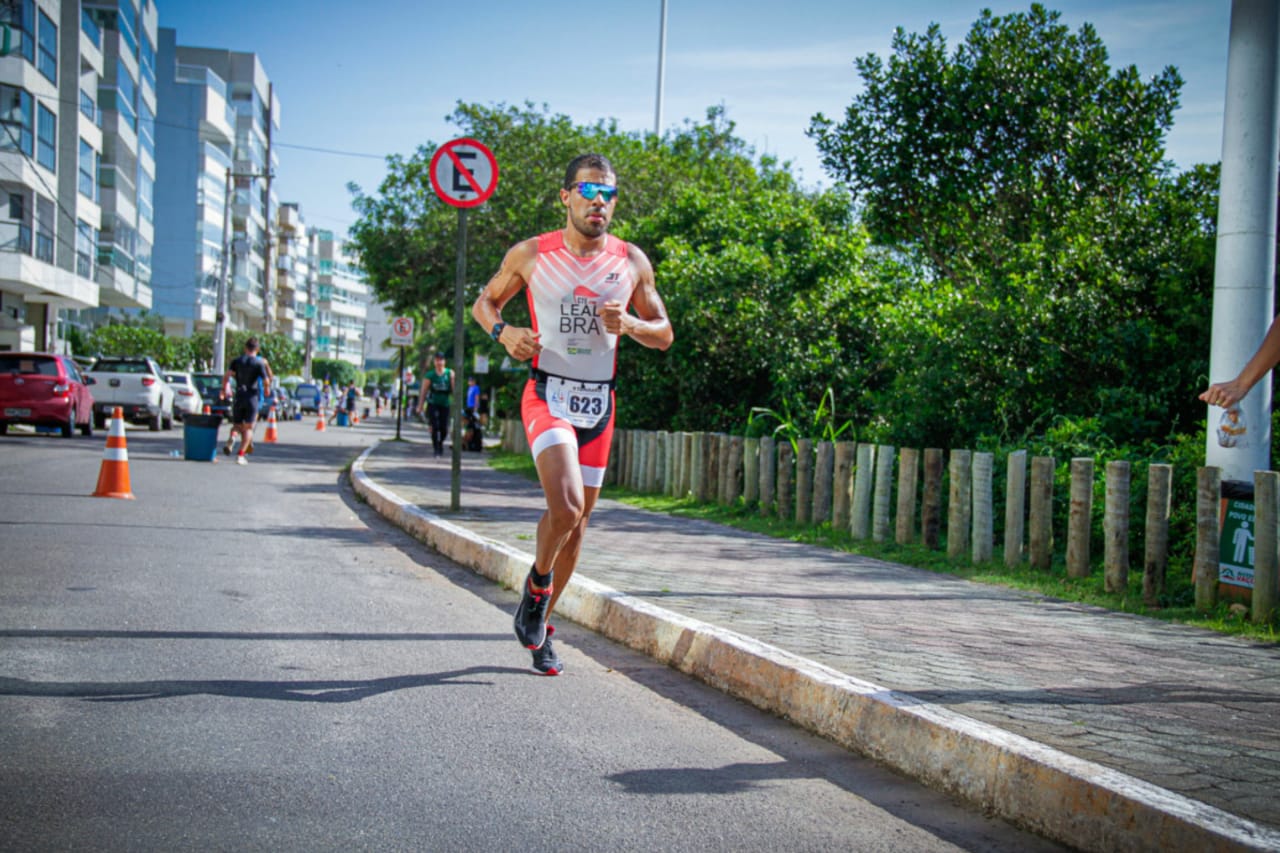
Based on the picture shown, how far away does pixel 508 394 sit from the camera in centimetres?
2584

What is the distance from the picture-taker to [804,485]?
11.0 metres

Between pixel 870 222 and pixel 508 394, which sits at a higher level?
pixel 870 222

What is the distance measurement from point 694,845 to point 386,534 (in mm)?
8039

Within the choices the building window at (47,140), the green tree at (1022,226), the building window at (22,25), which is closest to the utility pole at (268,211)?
the building window at (47,140)

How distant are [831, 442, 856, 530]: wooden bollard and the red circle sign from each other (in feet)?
12.9

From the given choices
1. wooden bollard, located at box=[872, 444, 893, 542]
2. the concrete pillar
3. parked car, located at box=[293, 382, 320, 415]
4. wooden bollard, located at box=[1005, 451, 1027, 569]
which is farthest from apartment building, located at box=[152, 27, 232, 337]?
the concrete pillar

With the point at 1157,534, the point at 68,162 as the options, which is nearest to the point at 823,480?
the point at 1157,534

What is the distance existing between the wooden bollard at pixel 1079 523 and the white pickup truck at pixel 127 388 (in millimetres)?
25654

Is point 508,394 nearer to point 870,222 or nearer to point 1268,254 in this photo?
point 870,222

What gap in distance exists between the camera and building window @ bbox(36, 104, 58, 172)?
118ft

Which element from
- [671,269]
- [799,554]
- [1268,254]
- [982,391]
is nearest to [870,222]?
[671,269]

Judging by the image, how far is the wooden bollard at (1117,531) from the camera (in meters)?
7.10

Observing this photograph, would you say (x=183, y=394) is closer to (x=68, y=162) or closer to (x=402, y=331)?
(x=402, y=331)

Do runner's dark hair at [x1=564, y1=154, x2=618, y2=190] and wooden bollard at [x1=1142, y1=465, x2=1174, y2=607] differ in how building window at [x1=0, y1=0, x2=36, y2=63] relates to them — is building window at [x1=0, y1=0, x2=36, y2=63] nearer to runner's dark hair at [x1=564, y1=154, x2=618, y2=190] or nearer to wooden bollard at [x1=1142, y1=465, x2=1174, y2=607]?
runner's dark hair at [x1=564, y1=154, x2=618, y2=190]
